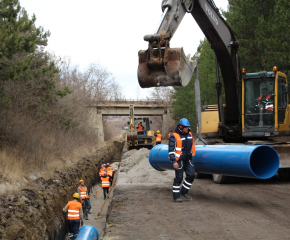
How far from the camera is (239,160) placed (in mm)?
8086

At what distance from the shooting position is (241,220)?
6.77 m

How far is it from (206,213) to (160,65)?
10.1 ft

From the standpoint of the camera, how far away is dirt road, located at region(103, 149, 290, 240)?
20.2 feet

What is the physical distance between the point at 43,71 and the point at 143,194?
35.6 feet

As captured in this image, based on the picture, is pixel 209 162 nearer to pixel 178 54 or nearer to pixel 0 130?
pixel 178 54

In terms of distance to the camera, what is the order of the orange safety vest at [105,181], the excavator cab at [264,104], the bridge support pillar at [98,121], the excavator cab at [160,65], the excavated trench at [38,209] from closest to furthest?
the excavator cab at [160,65], the excavated trench at [38,209], the excavator cab at [264,104], the orange safety vest at [105,181], the bridge support pillar at [98,121]

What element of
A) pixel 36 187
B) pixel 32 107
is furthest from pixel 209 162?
pixel 32 107

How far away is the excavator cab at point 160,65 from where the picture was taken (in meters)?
7.71

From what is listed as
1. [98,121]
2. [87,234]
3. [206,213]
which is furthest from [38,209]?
[98,121]

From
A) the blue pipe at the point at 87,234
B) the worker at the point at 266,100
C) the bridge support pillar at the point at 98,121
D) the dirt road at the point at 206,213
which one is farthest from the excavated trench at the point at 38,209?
the bridge support pillar at the point at 98,121

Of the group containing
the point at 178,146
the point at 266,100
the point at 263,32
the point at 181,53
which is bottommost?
the point at 178,146

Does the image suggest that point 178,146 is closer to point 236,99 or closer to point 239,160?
point 239,160

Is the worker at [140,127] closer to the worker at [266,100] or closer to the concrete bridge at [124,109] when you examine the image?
the concrete bridge at [124,109]

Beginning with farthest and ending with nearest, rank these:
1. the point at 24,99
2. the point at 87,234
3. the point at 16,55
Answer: the point at 24,99 → the point at 16,55 → the point at 87,234
